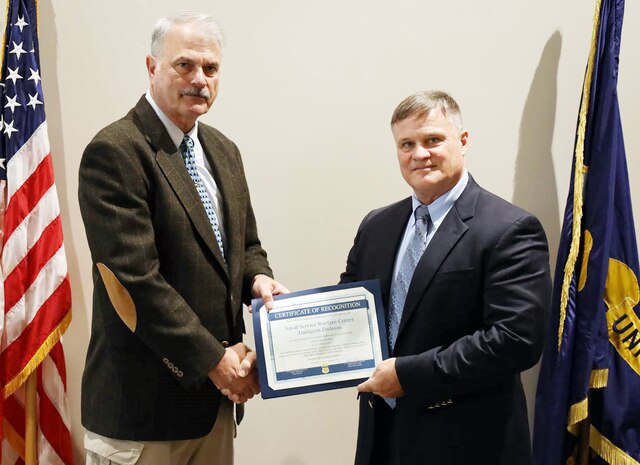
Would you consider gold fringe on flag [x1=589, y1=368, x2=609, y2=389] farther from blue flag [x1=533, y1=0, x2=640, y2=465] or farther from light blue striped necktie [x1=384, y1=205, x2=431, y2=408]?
light blue striped necktie [x1=384, y1=205, x2=431, y2=408]

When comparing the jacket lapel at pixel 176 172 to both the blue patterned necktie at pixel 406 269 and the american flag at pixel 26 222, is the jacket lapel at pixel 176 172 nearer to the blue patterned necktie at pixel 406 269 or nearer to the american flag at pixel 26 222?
the blue patterned necktie at pixel 406 269

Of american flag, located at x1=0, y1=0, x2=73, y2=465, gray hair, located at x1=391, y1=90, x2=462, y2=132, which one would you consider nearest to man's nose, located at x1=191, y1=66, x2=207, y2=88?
gray hair, located at x1=391, y1=90, x2=462, y2=132

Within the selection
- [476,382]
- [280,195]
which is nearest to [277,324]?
[476,382]

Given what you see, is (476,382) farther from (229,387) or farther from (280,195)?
(280,195)

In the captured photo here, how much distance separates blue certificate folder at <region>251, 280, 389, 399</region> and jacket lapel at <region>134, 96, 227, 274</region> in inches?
10.4

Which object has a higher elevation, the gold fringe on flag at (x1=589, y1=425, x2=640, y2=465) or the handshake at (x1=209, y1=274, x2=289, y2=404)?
the handshake at (x1=209, y1=274, x2=289, y2=404)

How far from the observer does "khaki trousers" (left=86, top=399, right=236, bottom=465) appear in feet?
7.26

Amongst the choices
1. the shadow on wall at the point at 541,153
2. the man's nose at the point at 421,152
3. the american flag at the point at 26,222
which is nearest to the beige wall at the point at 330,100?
the shadow on wall at the point at 541,153

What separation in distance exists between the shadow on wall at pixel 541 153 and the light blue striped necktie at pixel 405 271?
108 cm

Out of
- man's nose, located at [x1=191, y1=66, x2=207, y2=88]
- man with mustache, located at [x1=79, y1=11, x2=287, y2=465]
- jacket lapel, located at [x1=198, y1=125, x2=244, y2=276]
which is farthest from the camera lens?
jacket lapel, located at [x1=198, y1=125, x2=244, y2=276]

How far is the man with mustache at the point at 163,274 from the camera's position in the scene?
2111 millimetres

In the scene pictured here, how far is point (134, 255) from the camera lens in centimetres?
209

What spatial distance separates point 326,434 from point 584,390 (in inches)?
47.0

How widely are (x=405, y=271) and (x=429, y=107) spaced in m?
0.50
